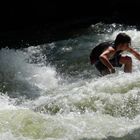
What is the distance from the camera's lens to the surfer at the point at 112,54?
30.7ft

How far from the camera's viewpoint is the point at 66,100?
348 inches

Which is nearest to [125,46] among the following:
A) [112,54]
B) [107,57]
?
→ [112,54]

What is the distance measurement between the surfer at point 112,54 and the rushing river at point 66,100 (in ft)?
0.65

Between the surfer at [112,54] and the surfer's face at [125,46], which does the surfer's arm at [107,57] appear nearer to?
the surfer at [112,54]

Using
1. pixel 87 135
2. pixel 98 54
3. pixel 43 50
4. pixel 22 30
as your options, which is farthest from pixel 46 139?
pixel 22 30

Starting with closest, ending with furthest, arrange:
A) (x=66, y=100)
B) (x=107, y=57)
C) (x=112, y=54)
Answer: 1. (x=66, y=100)
2. (x=107, y=57)
3. (x=112, y=54)

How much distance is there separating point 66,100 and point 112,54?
141 centimetres

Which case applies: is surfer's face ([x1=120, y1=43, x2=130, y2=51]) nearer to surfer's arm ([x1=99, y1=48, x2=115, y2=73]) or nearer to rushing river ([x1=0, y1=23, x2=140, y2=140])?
surfer's arm ([x1=99, y1=48, x2=115, y2=73])

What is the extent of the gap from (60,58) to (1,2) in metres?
7.48

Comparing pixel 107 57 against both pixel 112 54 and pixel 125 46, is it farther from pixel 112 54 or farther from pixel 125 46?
pixel 125 46

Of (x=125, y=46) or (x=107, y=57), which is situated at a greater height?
(x=125, y=46)

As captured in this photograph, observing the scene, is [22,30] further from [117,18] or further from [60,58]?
[60,58]

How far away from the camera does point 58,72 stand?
12281mm

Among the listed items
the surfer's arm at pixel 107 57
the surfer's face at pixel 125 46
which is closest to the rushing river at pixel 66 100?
the surfer's arm at pixel 107 57
